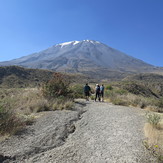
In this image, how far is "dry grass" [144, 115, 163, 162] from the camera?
2914mm

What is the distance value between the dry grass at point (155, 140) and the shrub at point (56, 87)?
6161 millimetres

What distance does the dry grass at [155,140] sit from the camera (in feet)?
9.56

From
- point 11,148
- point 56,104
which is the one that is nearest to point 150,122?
point 11,148

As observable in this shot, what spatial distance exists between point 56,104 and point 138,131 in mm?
4452

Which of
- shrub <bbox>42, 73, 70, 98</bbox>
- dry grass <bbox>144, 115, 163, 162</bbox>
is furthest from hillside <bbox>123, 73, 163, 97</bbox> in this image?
dry grass <bbox>144, 115, 163, 162</bbox>

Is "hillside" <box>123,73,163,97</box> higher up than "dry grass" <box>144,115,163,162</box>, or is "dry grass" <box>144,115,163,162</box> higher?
"dry grass" <box>144,115,163,162</box>

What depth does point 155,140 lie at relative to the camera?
11.2ft

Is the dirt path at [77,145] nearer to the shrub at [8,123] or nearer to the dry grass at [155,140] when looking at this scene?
the dry grass at [155,140]

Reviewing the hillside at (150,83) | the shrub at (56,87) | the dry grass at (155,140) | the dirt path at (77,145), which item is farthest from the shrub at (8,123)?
the hillside at (150,83)

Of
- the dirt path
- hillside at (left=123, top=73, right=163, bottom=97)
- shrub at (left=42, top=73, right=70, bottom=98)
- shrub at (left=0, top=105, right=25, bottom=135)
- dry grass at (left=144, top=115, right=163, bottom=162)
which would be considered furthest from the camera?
hillside at (left=123, top=73, right=163, bottom=97)

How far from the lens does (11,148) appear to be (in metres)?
3.07

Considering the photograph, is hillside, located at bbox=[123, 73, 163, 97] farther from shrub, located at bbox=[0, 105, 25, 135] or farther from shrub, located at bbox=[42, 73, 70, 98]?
shrub, located at bbox=[0, 105, 25, 135]

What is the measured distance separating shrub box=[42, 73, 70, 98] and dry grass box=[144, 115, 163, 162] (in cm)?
616

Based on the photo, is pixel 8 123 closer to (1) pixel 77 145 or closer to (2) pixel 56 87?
(1) pixel 77 145
